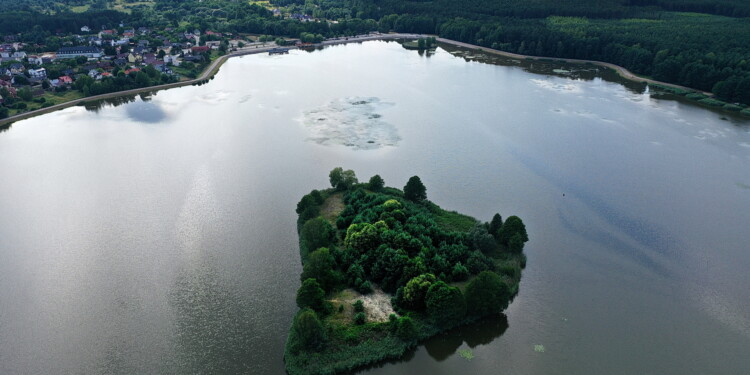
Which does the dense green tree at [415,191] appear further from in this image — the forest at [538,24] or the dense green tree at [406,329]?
the forest at [538,24]

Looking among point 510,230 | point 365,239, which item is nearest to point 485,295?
point 510,230

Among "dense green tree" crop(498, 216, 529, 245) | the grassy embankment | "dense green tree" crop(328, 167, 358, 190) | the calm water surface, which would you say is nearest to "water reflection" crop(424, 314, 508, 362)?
the calm water surface

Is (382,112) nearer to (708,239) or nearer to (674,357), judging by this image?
(708,239)

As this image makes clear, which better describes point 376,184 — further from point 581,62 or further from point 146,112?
point 581,62

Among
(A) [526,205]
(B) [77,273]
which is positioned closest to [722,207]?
(A) [526,205]

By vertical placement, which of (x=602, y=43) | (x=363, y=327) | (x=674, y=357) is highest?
(x=602, y=43)

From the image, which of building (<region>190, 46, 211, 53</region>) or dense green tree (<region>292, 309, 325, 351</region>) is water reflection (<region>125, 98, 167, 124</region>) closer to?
building (<region>190, 46, 211, 53</region>)
